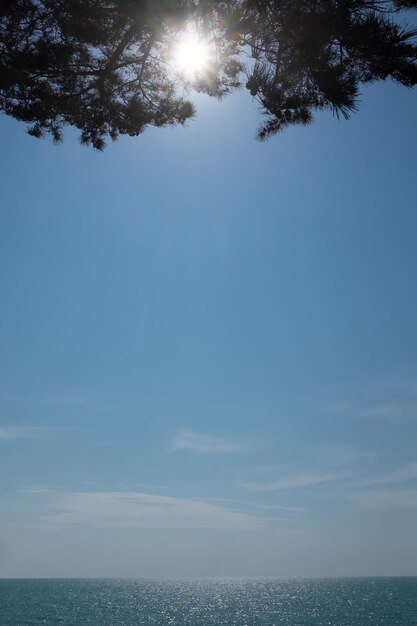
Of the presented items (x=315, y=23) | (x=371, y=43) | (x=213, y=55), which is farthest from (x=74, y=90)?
(x=371, y=43)

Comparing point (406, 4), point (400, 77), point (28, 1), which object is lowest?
point (400, 77)

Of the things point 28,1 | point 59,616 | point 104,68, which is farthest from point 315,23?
point 59,616

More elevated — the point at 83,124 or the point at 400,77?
the point at 83,124

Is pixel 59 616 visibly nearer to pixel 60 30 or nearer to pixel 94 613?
pixel 94 613

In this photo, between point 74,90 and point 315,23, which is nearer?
point 315,23

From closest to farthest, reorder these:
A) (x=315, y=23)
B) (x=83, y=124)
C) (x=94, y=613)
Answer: (x=315, y=23)
(x=83, y=124)
(x=94, y=613)

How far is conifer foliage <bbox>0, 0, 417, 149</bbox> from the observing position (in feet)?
31.7

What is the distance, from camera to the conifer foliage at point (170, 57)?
966 centimetres

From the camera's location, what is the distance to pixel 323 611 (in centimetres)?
8056

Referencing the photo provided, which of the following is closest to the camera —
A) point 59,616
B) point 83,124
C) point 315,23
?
point 315,23

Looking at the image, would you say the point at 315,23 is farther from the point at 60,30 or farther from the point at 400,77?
the point at 60,30

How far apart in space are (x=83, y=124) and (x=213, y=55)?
290 centimetres

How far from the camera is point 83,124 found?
12.3m

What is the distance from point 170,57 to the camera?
1220 centimetres
